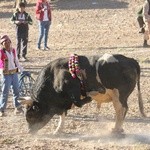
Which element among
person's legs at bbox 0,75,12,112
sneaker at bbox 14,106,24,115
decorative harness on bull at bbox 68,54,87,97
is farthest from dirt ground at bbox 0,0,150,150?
decorative harness on bull at bbox 68,54,87,97

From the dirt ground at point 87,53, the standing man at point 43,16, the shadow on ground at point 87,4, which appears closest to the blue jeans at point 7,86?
the dirt ground at point 87,53

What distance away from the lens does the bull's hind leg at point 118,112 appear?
958cm

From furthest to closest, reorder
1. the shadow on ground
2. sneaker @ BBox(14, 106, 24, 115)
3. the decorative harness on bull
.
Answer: the shadow on ground, sneaker @ BBox(14, 106, 24, 115), the decorative harness on bull

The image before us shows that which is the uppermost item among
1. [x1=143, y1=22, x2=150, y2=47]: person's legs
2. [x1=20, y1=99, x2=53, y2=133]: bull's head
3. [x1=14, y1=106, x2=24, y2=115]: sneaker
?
[x1=143, y1=22, x2=150, y2=47]: person's legs

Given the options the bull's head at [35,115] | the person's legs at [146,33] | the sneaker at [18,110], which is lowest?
the sneaker at [18,110]

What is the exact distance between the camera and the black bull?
30.9 ft

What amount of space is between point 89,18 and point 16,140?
15.1m

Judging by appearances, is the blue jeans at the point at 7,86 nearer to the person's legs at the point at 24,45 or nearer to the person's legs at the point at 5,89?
the person's legs at the point at 5,89

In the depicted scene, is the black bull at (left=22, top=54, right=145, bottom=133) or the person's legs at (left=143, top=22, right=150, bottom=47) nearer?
the black bull at (left=22, top=54, right=145, bottom=133)

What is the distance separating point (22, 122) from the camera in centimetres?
1047

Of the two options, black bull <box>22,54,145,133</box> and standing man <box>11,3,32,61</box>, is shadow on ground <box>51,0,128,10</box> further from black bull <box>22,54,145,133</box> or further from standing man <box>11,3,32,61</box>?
black bull <box>22,54,145,133</box>

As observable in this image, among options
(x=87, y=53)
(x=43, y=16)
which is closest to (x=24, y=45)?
(x=43, y=16)

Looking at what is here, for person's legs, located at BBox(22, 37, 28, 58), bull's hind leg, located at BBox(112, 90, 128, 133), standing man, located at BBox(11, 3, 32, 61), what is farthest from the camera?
person's legs, located at BBox(22, 37, 28, 58)

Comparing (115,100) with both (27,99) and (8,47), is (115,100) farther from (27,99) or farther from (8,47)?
(8,47)
